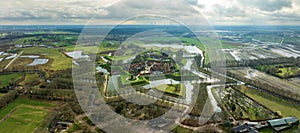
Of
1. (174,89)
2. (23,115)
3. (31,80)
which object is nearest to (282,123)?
(174,89)

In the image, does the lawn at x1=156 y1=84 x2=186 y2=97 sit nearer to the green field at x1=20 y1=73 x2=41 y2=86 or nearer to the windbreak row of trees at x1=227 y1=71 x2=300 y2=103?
the windbreak row of trees at x1=227 y1=71 x2=300 y2=103

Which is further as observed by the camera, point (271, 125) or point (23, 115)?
point (23, 115)

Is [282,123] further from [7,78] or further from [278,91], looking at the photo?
[7,78]

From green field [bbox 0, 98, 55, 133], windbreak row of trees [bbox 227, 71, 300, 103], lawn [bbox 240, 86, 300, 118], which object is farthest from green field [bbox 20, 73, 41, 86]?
windbreak row of trees [bbox 227, 71, 300, 103]

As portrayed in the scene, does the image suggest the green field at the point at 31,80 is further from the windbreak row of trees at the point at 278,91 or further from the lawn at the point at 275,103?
the windbreak row of trees at the point at 278,91

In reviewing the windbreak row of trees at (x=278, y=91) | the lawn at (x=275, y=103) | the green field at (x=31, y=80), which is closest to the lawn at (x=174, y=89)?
the lawn at (x=275, y=103)

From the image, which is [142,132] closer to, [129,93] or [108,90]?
[129,93]

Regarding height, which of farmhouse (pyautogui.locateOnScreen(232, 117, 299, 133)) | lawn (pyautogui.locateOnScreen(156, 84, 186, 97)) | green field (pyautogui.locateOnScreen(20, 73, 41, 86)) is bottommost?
farmhouse (pyautogui.locateOnScreen(232, 117, 299, 133))
